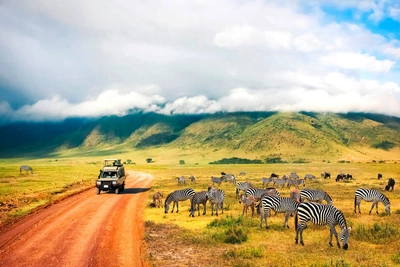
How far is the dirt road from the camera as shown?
15.6 metres

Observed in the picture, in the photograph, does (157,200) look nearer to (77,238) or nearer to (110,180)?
(110,180)

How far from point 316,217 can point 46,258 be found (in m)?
13.6

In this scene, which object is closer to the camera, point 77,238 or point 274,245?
point 274,245

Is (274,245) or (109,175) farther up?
(109,175)

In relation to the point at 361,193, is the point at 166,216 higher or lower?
lower

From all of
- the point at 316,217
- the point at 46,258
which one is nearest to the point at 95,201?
the point at 46,258

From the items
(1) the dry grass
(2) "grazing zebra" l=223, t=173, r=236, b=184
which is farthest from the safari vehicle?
(2) "grazing zebra" l=223, t=173, r=236, b=184

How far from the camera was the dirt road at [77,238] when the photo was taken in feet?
51.3

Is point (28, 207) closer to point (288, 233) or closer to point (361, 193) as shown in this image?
point (288, 233)

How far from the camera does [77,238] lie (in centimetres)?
1947

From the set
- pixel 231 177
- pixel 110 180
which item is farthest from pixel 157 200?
pixel 231 177

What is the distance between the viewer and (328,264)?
571 inches

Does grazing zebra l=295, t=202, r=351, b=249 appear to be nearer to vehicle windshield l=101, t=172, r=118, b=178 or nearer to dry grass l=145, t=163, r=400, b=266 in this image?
dry grass l=145, t=163, r=400, b=266

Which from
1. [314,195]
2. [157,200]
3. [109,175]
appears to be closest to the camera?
[314,195]
